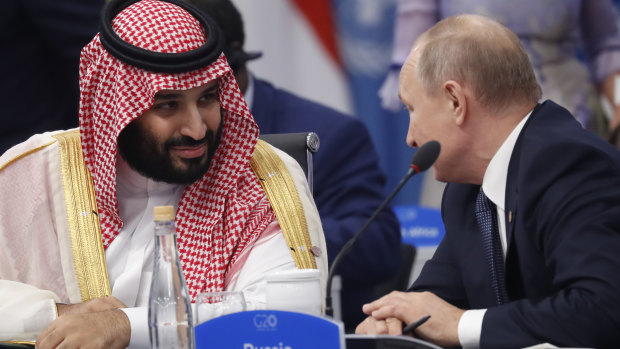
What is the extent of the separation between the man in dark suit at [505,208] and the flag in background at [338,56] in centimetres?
279

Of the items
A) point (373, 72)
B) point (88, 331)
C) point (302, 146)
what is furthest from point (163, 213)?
point (373, 72)

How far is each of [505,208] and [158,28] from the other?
97 cm

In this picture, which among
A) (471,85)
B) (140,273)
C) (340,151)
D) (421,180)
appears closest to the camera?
(471,85)

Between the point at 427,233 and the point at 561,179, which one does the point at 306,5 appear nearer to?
the point at 427,233

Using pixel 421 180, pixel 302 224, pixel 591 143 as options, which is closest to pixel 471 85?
pixel 591 143

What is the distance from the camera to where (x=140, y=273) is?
2.40m

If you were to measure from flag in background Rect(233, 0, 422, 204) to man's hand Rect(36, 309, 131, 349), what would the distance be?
3.17 m

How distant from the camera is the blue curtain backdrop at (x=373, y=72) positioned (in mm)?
5059

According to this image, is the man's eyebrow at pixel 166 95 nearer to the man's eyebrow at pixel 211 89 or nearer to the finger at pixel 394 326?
the man's eyebrow at pixel 211 89

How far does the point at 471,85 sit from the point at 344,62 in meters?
3.15

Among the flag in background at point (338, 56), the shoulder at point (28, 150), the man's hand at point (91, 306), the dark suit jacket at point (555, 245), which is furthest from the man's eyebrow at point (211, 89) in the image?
the flag in background at point (338, 56)

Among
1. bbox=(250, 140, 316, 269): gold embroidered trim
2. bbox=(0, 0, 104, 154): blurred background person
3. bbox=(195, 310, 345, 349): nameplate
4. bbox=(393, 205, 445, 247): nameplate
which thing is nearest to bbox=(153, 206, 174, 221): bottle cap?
bbox=(195, 310, 345, 349): nameplate

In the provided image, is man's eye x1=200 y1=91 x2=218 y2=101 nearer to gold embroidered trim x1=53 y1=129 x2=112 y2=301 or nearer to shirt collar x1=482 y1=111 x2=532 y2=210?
gold embroidered trim x1=53 y1=129 x2=112 y2=301

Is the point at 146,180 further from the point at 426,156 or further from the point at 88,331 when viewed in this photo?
the point at 426,156
